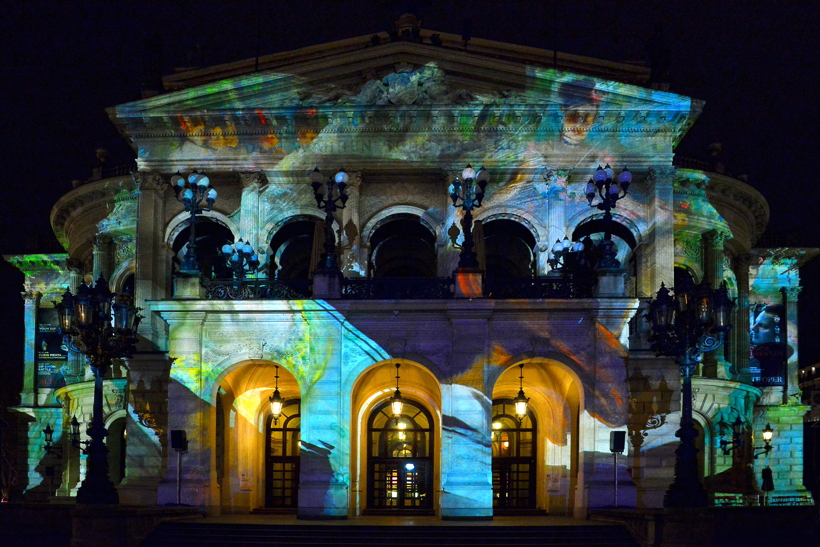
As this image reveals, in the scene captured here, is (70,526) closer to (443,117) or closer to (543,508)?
(543,508)

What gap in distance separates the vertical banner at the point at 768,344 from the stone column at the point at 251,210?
23.9 meters

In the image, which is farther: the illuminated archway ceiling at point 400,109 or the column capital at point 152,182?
the column capital at point 152,182

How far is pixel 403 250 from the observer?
4881 cm

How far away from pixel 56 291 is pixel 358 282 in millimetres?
27405

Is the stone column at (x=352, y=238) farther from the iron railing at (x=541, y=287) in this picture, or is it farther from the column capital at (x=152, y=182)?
the column capital at (x=152, y=182)

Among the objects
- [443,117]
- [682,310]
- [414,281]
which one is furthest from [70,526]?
[443,117]

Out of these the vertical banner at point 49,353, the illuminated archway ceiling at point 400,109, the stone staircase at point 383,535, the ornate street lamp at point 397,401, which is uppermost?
the illuminated archway ceiling at point 400,109

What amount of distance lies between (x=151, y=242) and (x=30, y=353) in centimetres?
1985

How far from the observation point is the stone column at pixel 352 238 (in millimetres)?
42750

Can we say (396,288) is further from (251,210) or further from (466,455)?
(251,210)

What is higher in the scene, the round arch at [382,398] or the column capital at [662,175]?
the column capital at [662,175]

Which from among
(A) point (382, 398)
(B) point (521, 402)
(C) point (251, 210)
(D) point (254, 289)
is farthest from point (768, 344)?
(D) point (254, 289)

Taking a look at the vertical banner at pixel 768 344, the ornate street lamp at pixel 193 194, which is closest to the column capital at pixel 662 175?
the vertical banner at pixel 768 344

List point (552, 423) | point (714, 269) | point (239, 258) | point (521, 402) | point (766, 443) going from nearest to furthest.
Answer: point (521, 402), point (239, 258), point (552, 423), point (714, 269), point (766, 443)
